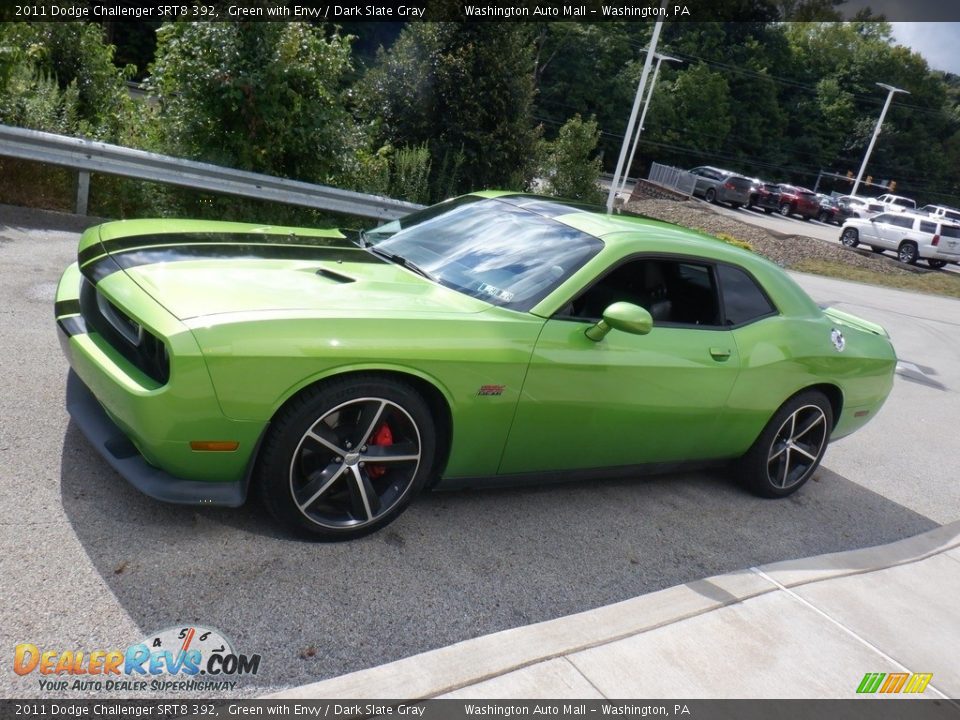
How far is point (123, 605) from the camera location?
2.96 metres

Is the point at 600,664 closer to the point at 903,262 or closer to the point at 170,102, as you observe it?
the point at 170,102

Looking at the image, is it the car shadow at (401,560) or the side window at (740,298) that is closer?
the car shadow at (401,560)

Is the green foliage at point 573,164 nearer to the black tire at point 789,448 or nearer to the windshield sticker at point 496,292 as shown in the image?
the black tire at point 789,448

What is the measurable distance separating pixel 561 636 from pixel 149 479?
1.69 metres

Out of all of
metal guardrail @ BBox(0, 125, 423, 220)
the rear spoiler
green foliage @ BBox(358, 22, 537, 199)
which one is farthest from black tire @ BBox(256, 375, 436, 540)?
green foliage @ BBox(358, 22, 537, 199)

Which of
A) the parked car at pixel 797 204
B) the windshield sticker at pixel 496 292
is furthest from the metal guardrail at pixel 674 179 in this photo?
the windshield sticker at pixel 496 292

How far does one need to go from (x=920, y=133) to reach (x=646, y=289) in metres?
94.6

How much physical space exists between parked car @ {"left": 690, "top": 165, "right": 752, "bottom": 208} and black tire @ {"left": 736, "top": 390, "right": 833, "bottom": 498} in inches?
1583

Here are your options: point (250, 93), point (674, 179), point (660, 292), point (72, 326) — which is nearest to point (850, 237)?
point (674, 179)

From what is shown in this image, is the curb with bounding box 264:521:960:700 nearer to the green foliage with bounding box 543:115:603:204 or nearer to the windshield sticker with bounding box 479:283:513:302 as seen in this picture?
the windshield sticker with bounding box 479:283:513:302

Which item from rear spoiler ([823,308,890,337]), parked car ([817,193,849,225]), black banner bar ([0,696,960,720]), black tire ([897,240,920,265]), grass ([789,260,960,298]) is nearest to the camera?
black banner bar ([0,696,960,720])

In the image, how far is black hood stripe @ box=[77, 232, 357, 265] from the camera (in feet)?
13.1

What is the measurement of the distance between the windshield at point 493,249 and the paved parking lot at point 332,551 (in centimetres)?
111

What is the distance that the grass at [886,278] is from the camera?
80.1 feet
